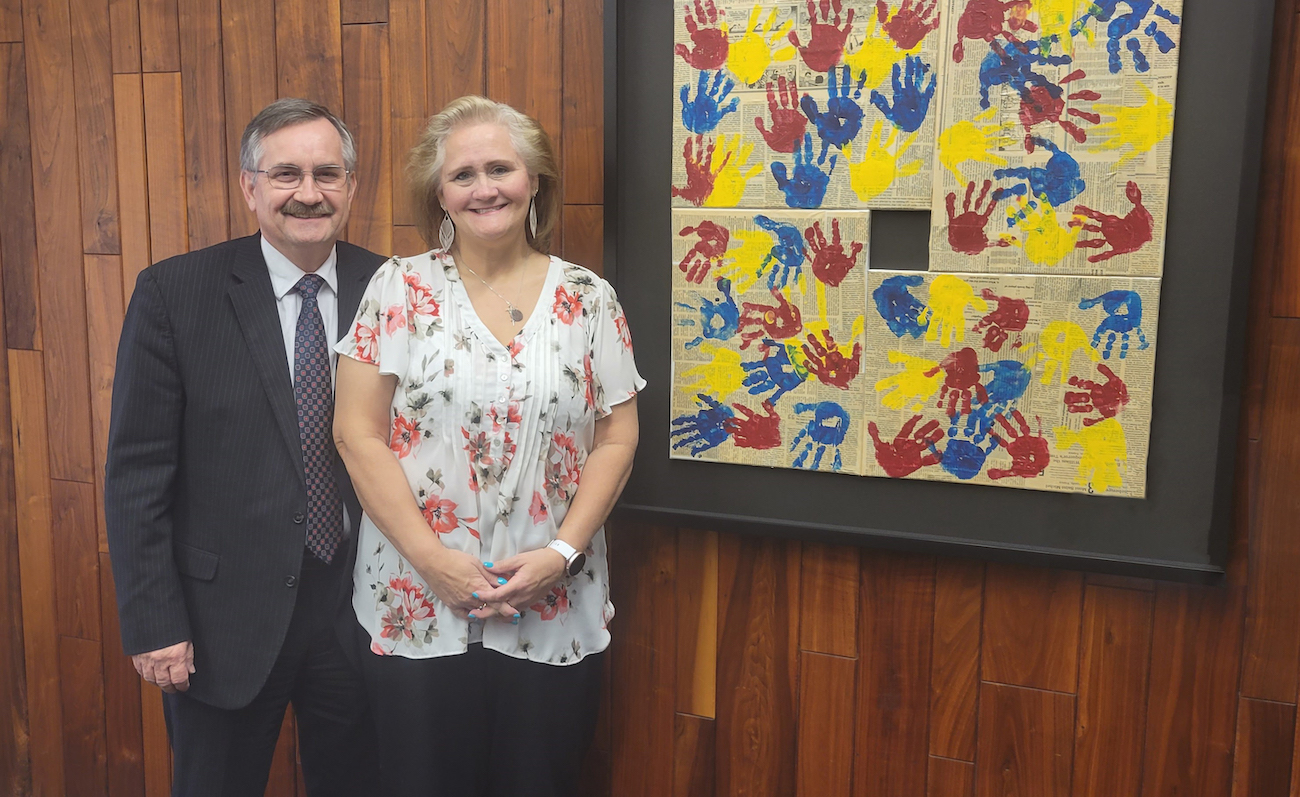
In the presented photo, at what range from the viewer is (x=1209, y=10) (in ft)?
4.42

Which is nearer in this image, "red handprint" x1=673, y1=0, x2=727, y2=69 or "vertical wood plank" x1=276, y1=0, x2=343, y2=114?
"red handprint" x1=673, y1=0, x2=727, y2=69

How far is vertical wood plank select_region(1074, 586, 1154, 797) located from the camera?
4.98 feet

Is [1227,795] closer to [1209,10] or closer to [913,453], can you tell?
[913,453]

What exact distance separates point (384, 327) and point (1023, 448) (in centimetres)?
101

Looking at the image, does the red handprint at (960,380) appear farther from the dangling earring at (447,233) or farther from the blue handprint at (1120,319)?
the dangling earring at (447,233)

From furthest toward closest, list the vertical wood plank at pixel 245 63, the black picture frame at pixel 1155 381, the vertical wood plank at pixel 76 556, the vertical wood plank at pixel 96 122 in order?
the vertical wood plank at pixel 76 556
the vertical wood plank at pixel 96 122
the vertical wood plank at pixel 245 63
the black picture frame at pixel 1155 381

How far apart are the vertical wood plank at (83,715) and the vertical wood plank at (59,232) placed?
424 millimetres

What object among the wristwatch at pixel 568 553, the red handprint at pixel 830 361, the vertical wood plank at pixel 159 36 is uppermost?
the vertical wood plank at pixel 159 36

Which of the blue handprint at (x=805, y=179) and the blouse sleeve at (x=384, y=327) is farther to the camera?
the blue handprint at (x=805, y=179)

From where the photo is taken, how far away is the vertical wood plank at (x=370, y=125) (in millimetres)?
1851

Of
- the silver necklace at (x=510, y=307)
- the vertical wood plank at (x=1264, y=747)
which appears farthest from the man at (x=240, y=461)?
the vertical wood plank at (x=1264, y=747)

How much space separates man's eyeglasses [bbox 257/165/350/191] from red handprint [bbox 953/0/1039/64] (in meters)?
1.01

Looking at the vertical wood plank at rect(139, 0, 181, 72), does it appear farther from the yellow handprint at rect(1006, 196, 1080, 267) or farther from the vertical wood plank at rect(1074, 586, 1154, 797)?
the vertical wood plank at rect(1074, 586, 1154, 797)

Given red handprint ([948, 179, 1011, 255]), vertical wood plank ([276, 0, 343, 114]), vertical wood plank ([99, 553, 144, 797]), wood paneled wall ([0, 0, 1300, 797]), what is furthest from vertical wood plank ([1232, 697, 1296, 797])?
vertical wood plank ([99, 553, 144, 797])
